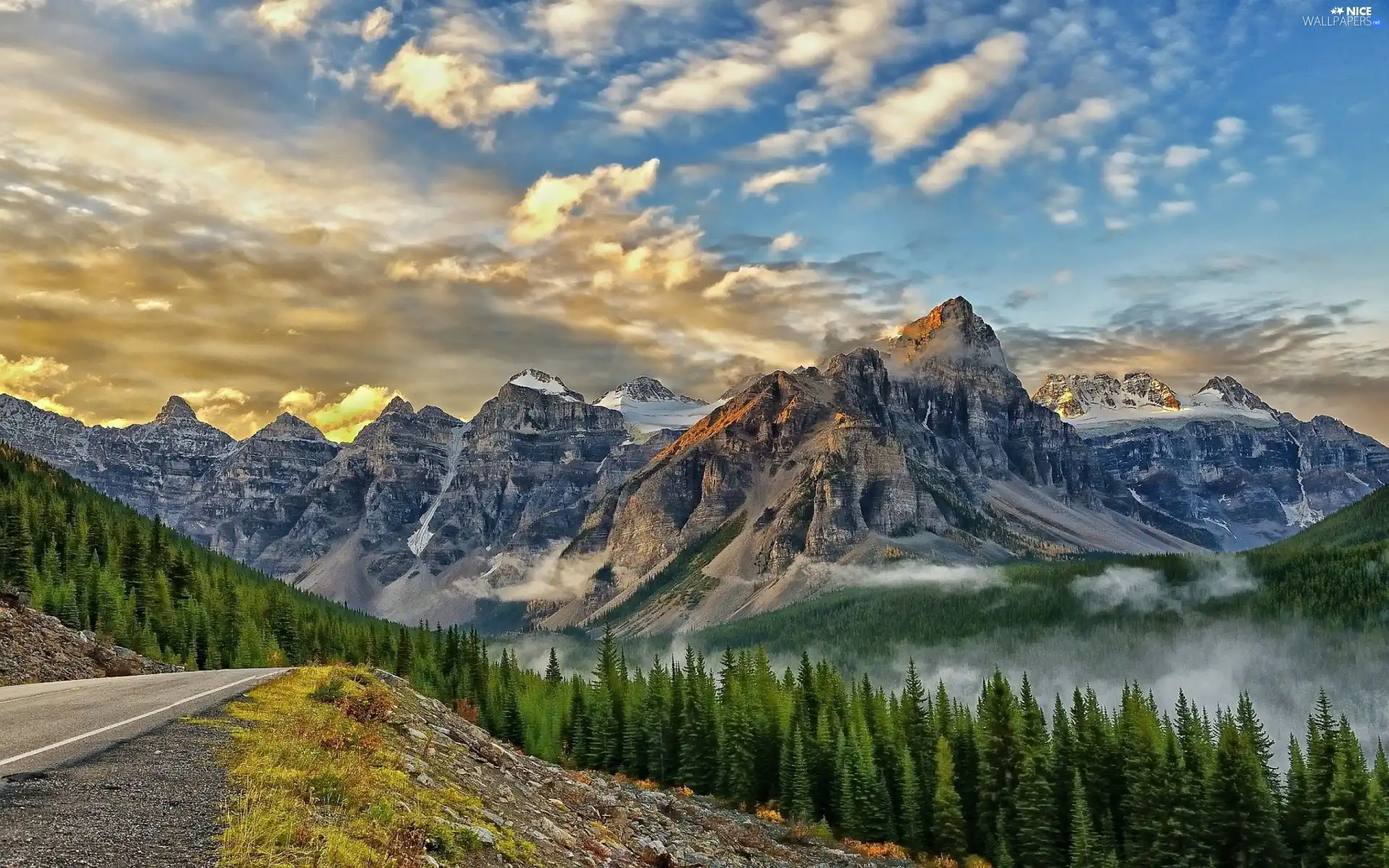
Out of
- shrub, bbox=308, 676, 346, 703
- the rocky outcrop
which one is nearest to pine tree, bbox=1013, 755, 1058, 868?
the rocky outcrop

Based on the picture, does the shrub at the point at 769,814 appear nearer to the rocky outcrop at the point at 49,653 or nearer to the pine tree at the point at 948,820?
the pine tree at the point at 948,820

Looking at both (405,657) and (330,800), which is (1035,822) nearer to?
(405,657)

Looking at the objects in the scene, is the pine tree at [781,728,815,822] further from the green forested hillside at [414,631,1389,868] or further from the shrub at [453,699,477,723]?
the shrub at [453,699,477,723]

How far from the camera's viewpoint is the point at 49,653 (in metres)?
55.3

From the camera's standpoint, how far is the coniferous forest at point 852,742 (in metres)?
89.6

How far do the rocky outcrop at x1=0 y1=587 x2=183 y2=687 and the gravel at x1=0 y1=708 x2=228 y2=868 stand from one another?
36.4 metres

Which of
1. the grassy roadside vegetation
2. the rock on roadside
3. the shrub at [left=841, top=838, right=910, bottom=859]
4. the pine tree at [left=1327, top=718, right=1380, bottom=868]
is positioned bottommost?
the shrub at [left=841, top=838, right=910, bottom=859]

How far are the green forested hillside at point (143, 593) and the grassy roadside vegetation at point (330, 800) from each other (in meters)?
61.9

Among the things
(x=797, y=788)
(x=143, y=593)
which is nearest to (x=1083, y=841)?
(x=797, y=788)

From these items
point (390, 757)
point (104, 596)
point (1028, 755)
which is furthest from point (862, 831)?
point (390, 757)

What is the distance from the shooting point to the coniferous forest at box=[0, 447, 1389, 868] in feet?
294

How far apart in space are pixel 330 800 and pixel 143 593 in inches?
4188

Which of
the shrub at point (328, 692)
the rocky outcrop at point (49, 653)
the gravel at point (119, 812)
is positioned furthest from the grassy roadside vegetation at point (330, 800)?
the rocky outcrop at point (49, 653)

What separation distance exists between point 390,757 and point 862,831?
8865 centimetres
